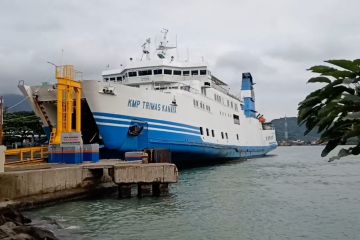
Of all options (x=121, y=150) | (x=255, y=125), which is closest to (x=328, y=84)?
(x=121, y=150)

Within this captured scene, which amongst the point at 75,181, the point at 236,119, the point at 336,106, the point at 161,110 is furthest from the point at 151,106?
the point at 336,106

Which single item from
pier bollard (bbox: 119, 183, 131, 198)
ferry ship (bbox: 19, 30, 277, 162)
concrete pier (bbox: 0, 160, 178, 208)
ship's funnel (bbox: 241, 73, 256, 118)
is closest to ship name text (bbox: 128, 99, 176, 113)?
ferry ship (bbox: 19, 30, 277, 162)

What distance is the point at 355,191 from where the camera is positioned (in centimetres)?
1800

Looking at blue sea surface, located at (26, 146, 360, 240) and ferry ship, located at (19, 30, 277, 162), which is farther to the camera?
ferry ship, located at (19, 30, 277, 162)

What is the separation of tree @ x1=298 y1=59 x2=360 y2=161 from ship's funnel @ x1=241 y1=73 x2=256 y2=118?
43737 mm

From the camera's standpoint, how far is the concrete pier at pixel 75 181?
1319 centimetres

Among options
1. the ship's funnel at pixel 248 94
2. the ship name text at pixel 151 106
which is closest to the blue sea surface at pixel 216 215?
the ship name text at pixel 151 106

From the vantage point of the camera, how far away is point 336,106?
1974 millimetres

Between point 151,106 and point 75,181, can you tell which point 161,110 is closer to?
point 151,106

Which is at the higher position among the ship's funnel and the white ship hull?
the ship's funnel

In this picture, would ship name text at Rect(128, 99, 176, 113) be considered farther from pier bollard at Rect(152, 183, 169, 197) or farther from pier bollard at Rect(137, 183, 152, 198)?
pier bollard at Rect(152, 183, 169, 197)

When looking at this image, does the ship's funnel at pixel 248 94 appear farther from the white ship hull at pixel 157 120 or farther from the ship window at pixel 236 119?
the white ship hull at pixel 157 120

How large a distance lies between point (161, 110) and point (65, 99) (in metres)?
5.93

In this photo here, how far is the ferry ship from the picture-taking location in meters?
21.6
